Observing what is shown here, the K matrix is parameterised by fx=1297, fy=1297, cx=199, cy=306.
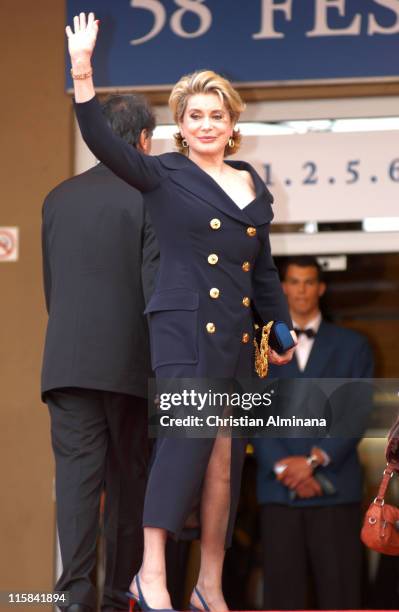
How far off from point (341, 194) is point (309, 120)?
430 mm

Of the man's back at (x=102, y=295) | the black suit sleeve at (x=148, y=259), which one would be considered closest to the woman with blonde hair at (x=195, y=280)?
the black suit sleeve at (x=148, y=259)

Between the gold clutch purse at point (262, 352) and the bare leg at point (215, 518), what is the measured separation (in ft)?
1.03

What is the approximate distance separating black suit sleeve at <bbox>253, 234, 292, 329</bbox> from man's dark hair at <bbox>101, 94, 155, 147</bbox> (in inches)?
31.6

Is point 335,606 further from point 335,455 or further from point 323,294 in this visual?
point 323,294

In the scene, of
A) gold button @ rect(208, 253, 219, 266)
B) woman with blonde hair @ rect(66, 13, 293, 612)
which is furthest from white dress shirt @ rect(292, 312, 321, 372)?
gold button @ rect(208, 253, 219, 266)

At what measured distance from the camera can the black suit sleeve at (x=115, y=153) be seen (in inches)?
165

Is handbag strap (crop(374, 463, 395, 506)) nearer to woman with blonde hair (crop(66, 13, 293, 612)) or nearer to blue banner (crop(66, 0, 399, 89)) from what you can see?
woman with blonde hair (crop(66, 13, 293, 612))

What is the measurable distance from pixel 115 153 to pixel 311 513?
2.70 m

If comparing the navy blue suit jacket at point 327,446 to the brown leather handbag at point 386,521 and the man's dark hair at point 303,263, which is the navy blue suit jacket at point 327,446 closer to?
the man's dark hair at point 303,263

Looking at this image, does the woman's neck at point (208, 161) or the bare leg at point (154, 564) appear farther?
the woman's neck at point (208, 161)

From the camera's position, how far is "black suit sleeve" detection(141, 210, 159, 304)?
484cm

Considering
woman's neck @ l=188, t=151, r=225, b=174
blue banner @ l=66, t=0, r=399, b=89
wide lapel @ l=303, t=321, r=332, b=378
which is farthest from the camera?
blue banner @ l=66, t=0, r=399, b=89

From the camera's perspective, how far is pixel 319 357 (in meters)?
6.49

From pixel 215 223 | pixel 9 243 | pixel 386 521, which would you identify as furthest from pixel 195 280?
pixel 9 243
